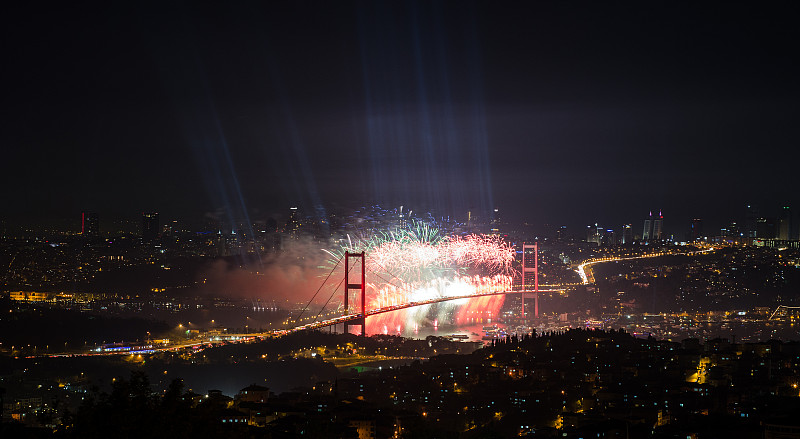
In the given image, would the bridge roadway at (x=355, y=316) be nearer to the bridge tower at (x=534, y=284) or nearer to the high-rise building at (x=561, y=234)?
the bridge tower at (x=534, y=284)

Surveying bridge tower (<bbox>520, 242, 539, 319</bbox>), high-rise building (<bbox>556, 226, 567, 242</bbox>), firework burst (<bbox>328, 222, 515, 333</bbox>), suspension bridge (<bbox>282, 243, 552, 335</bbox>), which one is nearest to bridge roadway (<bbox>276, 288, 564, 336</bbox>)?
suspension bridge (<bbox>282, 243, 552, 335</bbox>)

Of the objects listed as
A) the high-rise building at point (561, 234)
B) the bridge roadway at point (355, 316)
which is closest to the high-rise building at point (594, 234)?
the high-rise building at point (561, 234)

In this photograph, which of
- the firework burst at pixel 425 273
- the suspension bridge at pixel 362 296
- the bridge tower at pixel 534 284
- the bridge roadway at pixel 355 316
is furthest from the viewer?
the bridge tower at pixel 534 284

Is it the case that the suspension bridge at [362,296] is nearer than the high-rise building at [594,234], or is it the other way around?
the suspension bridge at [362,296]

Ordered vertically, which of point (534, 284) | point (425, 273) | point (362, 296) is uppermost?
point (425, 273)

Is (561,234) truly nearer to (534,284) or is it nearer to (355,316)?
(534,284)

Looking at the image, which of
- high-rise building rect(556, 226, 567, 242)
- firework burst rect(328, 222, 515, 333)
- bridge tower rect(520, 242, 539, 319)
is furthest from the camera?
high-rise building rect(556, 226, 567, 242)

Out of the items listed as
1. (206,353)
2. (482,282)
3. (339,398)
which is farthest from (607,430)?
(482,282)

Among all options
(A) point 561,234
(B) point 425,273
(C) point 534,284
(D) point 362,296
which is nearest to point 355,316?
(D) point 362,296

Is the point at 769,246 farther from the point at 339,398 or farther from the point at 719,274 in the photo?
the point at 339,398

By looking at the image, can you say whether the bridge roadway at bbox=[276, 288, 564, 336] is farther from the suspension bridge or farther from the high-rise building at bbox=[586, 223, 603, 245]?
the high-rise building at bbox=[586, 223, 603, 245]

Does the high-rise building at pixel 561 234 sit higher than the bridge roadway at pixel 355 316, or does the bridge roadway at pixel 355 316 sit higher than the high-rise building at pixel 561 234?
the high-rise building at pixel 561 234
